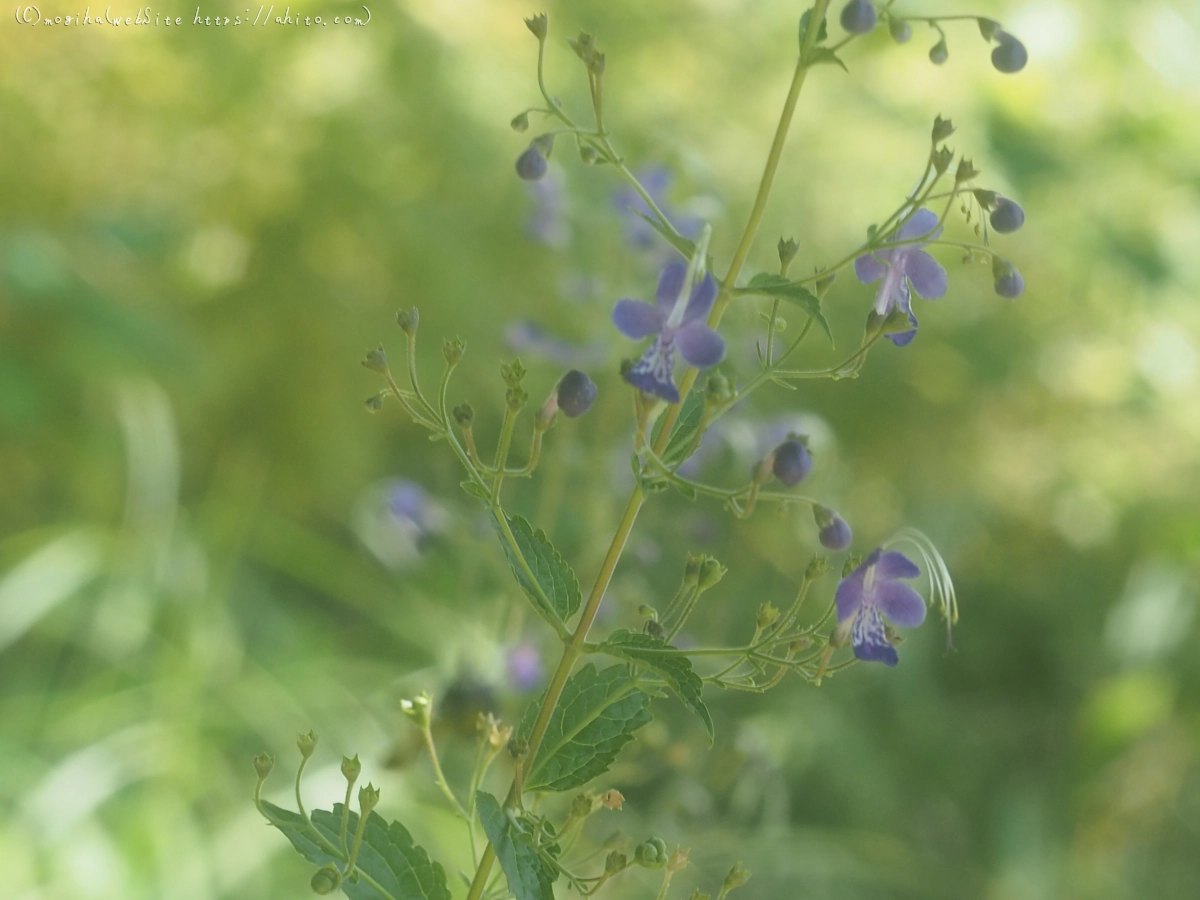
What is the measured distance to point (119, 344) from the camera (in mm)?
1896

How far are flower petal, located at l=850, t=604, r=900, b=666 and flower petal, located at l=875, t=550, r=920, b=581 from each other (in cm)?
2

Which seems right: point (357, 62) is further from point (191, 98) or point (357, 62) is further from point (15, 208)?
point (15, 208)

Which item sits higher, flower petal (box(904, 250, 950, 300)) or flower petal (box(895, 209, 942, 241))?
flower petal (box(895, 209, 942, 241))

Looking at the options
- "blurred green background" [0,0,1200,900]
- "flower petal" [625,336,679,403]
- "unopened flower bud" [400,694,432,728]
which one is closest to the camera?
"flower petal" [625,336,679,403]

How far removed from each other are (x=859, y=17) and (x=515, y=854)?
39 cm

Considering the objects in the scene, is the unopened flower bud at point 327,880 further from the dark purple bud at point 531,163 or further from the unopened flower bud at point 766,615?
the dark purple bud at point 531,163

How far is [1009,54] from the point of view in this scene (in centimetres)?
56

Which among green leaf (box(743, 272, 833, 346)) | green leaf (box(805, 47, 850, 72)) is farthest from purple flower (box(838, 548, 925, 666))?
green leaf (box(805, 47, 850, 72))

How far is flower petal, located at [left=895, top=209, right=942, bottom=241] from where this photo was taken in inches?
21.2

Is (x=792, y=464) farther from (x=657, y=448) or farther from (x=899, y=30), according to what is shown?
(x=899, y=30)

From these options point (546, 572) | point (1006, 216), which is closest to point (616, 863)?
point (546, 572)

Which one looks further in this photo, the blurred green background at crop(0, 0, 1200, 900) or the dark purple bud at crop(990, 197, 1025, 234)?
the blurred green background at crop(0, 0, 1200, 900)

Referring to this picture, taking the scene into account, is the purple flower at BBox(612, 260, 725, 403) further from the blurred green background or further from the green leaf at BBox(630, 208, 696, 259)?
the blurred green background

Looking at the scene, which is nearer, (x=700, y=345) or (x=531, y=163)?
(x=700, y=345)
